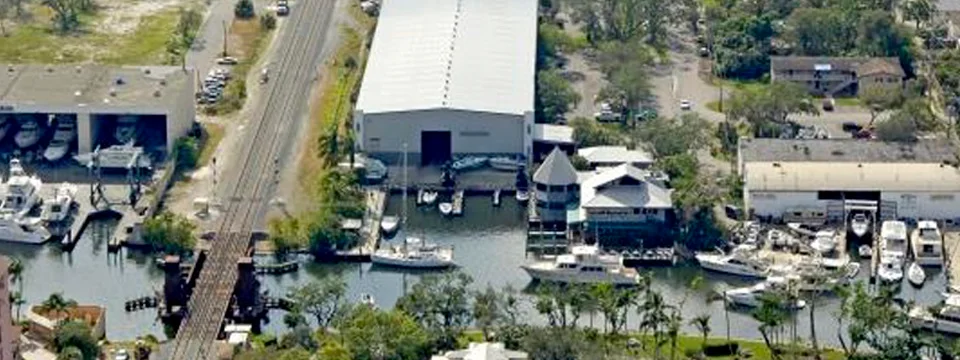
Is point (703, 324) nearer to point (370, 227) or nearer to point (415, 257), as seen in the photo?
point (415, 257)

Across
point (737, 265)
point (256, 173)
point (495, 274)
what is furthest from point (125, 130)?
point (737, 265)

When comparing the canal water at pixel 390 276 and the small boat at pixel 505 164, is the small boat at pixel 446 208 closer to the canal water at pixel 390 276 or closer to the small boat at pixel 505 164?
the canal water at pixel 390 276

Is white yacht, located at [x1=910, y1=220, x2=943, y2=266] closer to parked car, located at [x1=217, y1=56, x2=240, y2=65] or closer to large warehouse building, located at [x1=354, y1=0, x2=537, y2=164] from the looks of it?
large warehouse building, located at [x1=354, y1=0, x2=537, y2=164]

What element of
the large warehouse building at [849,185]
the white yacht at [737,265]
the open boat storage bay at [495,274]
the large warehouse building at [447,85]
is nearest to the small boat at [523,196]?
the open boat storage bay at [495,274]

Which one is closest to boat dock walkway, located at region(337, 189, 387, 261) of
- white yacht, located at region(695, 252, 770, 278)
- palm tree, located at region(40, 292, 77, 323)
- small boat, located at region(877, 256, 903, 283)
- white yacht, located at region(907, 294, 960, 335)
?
palm tree, located at region(40, 292, 77, 323)

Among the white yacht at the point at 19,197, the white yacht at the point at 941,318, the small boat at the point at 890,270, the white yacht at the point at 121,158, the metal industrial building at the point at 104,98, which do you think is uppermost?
the metal industrial building at the point at 104,98
